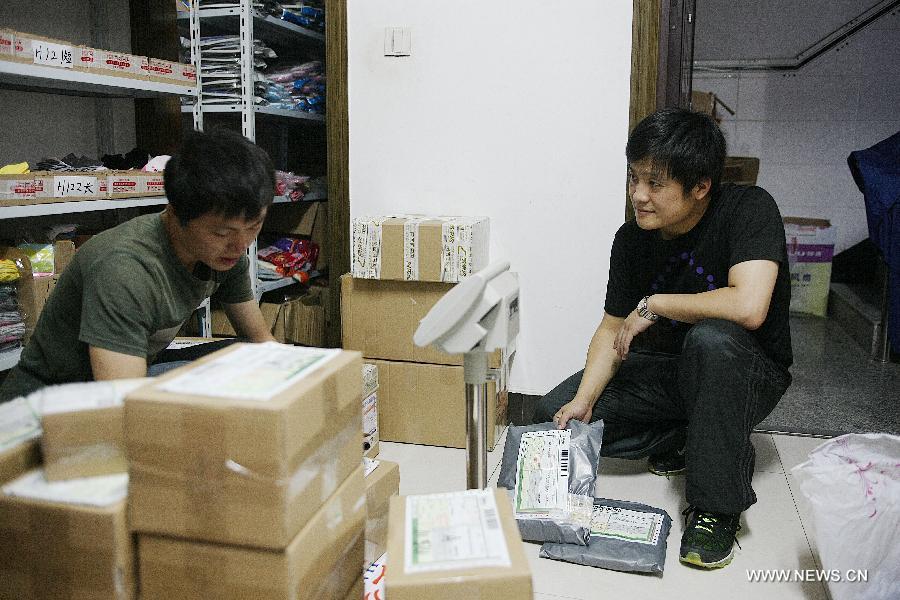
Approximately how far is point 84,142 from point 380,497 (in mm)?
1854

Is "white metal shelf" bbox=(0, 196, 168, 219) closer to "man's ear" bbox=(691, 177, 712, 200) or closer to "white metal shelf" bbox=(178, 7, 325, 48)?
"white metal shelf" bbox=(178, 7, 325, 48)

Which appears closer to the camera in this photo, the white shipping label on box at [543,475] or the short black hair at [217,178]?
the short black hair at [217,178]

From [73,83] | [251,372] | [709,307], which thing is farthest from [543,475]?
[73,83]

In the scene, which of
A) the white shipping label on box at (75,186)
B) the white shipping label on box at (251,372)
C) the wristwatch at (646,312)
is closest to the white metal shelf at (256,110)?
the white shipping label on box at (75,186)

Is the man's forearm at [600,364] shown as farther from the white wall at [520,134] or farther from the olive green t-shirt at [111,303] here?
the olive green t-shirt at [111,303]

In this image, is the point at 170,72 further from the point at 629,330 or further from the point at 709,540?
the point at 709,540

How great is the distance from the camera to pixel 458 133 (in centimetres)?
261

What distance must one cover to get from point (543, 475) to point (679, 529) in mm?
379

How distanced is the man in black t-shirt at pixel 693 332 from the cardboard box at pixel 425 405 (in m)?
0.28

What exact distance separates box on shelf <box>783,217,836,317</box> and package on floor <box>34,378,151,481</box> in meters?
4.39

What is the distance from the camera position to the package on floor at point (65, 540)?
992 millimetres

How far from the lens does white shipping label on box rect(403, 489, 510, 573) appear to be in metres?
1.05

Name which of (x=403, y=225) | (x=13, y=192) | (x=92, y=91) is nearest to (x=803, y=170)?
(x=403, y=225)

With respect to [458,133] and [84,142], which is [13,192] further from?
[458,133]
